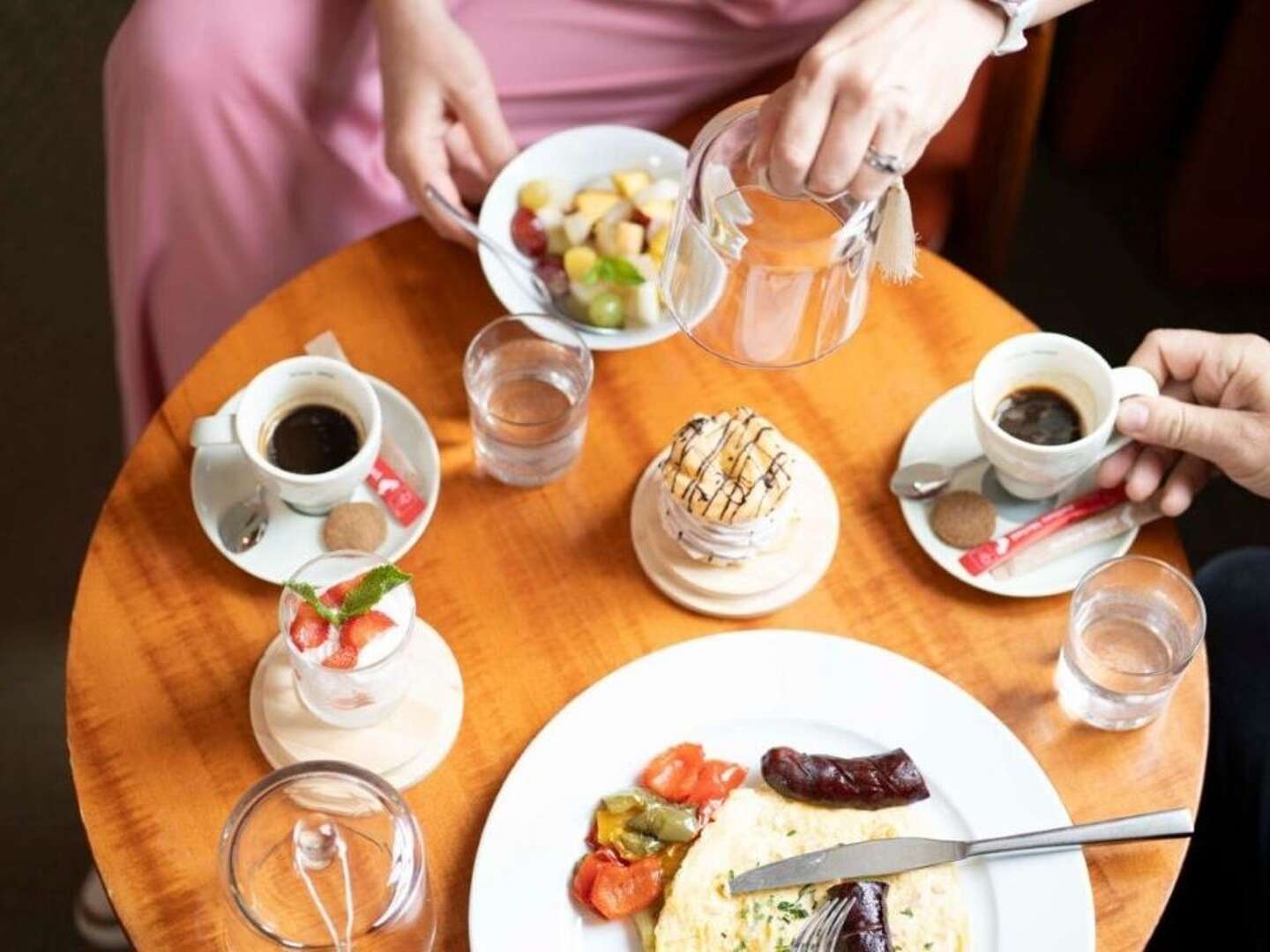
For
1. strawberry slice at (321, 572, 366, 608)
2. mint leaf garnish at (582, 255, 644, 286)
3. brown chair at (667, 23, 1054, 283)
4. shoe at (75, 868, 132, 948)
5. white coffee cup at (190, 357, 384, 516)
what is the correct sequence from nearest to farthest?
strawberry slice at (321, 572, 366, 608), white coffee cup at (190, 357, 384, 516), mint leaf garnish at (582, 255, 644, 286), brown chair at (667, 23, 1054, 283), shoe at (75, 868, 132, 948)

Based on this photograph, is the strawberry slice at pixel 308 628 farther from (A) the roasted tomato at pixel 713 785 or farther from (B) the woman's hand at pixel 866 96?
(B) the woman's hand at pixel 866 96

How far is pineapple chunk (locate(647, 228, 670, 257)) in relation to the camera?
1720 mm

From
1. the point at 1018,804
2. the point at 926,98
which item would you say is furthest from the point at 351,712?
the point at 926,98

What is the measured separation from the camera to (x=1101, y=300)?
2.69 meters

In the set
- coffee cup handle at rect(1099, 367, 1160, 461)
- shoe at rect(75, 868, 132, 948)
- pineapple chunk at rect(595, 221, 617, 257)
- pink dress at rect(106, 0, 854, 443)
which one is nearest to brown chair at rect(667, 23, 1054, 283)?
pink dress at rect(106, 0, 854, 443)

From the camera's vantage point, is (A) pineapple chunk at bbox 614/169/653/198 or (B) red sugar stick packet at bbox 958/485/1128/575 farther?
(A) pineapple chunk at bbox 614/169/653/198

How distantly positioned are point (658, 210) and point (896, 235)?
14.1 inches

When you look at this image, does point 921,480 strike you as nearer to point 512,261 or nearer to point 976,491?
point 976,491

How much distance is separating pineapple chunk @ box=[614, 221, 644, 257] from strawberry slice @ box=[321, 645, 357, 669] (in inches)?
20.3

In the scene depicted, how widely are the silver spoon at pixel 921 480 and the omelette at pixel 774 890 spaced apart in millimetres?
322

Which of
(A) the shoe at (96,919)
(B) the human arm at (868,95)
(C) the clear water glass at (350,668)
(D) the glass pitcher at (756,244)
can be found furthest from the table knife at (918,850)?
(A) the shoe at (96,919)

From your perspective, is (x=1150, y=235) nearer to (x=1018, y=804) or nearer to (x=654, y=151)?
(x=654, y=151)

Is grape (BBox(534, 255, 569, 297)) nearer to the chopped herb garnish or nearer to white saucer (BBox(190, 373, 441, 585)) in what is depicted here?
white saucer (BBox(190, 373, 441, 585))

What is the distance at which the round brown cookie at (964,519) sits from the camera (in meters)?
1.60
